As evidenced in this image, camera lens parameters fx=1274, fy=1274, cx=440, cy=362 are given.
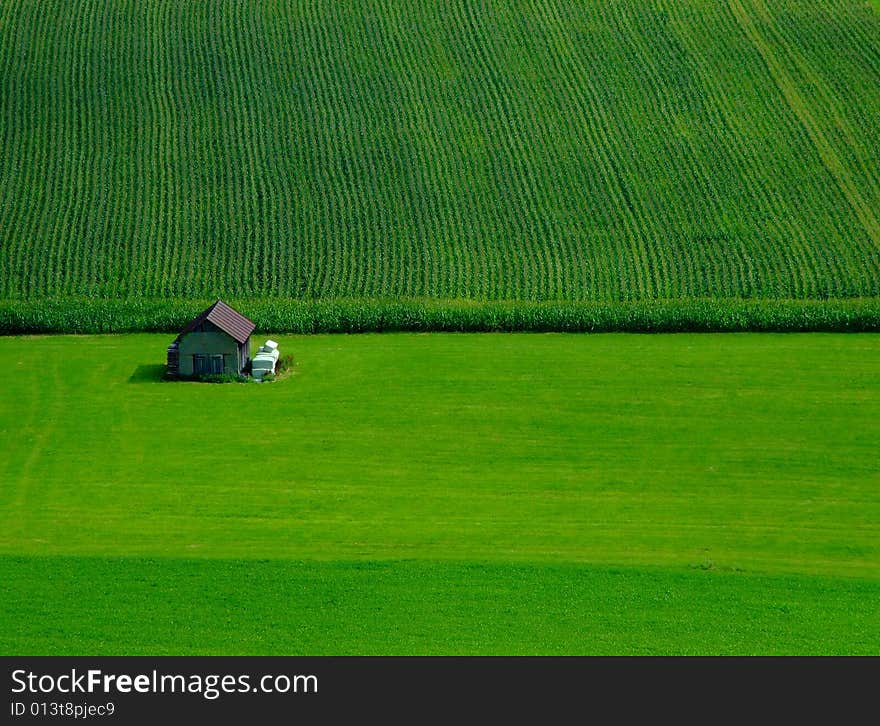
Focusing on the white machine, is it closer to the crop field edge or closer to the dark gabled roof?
the dark gabled roof

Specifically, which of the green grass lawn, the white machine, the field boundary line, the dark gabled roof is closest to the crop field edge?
the green grass lawn

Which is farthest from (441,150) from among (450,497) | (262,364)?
(450,497)

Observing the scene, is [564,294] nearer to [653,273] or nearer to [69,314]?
[653,273]

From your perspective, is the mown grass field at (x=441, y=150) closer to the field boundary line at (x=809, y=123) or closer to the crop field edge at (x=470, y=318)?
the field boundary line at (x=809, y=123)

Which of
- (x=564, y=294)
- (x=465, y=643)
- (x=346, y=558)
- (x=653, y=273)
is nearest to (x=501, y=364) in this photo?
(x=564, y=294)

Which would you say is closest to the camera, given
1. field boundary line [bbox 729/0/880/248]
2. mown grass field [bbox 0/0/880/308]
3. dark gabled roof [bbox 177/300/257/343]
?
dark gabled roof [bbox 177/300/257/343]

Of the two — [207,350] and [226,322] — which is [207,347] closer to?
[207,350]

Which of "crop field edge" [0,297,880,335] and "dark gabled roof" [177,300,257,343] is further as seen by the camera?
"crop field edge" [0,297,880,335]
